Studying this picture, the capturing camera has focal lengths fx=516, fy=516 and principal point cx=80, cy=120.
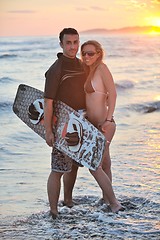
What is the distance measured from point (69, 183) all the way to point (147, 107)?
8.03 m

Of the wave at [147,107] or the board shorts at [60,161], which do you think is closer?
the board shorts at [60,161]

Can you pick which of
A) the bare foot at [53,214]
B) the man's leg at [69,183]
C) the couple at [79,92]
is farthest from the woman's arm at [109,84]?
the bare foot at [53,214]

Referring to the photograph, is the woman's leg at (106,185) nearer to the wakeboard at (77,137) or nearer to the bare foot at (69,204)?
the wakeboard at (77,137)

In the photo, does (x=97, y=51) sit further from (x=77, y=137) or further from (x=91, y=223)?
(x=91, y=223)

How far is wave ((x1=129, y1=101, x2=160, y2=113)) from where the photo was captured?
504 inches

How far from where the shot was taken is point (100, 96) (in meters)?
4.96

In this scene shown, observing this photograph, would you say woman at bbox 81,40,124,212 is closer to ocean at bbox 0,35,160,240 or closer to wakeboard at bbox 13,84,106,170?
wakeboard at bbox 13,84,106,170

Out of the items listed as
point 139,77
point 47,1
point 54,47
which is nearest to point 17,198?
point 139,77

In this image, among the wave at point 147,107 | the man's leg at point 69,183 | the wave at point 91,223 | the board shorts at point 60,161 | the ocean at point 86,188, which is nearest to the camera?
the wave at point 91,223

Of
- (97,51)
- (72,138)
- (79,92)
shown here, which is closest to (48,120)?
(72,138)

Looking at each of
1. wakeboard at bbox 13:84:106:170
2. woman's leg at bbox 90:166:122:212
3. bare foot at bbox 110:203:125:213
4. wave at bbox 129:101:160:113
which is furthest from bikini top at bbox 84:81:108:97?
wave at bbox 129:101:160:113

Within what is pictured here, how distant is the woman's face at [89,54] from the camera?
4.89m

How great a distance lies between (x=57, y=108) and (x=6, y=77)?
50.9 ft

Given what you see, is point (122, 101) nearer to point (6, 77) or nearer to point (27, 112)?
point (6, 77)
